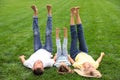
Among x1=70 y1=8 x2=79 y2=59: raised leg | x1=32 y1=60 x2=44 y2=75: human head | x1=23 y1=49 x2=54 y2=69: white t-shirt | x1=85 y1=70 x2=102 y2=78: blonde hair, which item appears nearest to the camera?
x1=32 y1=60 x2=44 y2=75: human head

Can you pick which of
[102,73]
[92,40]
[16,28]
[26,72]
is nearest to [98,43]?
[92,40]

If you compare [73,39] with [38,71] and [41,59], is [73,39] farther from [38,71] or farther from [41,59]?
[38,71]

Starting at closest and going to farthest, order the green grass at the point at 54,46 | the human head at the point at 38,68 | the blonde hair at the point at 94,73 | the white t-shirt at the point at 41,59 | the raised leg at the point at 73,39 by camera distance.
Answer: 1. the human head at the point at 38,68
2. the blonde hair at the point at 94,73
3. the green grass at the point at 54,46
4. the white t-shirt at the point at 41,59
5. the raised leg at the point at 73,39

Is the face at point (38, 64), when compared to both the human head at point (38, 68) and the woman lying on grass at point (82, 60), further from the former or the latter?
the woman lying on grass at point (82, 60)

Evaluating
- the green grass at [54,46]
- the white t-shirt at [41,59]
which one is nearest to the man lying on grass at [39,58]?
the white t-shirt at [41,59]

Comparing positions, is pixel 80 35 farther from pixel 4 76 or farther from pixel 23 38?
pixel 23 38

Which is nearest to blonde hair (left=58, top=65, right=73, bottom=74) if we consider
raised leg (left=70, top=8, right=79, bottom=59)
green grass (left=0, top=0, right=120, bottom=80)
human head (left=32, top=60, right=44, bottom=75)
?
green grass (left=0, top=0, right=120, bottom=80)

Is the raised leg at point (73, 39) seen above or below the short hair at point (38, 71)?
above

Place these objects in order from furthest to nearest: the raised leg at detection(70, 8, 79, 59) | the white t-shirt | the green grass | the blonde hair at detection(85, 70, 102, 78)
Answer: the raised leg at detection(70, 8, 79, 59) < the white t-shirt < the green grass < the blonde hair at detection(85, 70, 102, 78)

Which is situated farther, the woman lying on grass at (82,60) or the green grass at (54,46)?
the green grass at (54,46)

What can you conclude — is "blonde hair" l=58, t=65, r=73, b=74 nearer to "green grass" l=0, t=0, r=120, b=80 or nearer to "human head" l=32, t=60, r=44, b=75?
"green grass" l=0, t=0, r=120, b=80

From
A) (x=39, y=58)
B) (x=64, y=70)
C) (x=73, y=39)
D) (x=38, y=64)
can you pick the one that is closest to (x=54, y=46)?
(x=73, y=39)

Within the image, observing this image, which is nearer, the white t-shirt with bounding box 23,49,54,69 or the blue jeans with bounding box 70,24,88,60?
the white t-shirt with bounding box 23,49,54,69

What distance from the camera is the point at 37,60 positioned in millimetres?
6496
